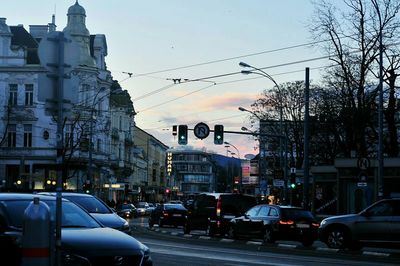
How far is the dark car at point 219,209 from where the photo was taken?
29656 mm

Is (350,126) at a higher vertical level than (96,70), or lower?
lower

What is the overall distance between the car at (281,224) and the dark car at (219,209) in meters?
2.59

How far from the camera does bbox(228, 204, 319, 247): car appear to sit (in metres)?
25.7

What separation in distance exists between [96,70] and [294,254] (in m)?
52.6

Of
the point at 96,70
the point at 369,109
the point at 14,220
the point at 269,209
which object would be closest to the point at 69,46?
the point at 14,220

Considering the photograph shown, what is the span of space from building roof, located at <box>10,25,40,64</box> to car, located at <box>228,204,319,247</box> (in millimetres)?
46811

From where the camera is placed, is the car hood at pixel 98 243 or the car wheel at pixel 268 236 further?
the car wheel at pixel 268 236

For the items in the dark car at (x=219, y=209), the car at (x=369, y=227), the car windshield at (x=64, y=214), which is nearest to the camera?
the car windshield at (x=64, y=214)

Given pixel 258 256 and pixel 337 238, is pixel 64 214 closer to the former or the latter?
pixel 258 256

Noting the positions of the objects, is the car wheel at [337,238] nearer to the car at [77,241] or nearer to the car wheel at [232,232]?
the car wheel at [232,232]

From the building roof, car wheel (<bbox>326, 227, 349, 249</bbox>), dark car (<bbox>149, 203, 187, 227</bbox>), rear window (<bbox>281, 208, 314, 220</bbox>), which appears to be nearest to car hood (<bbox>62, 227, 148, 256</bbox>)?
car wheel (<bbox>326, 227, 349, 249</bbox>)

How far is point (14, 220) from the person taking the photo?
33.7 ft

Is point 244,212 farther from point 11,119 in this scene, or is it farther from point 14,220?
point 11,119

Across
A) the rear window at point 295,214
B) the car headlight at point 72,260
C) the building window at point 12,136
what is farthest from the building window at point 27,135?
the car headlight at point 72,260
